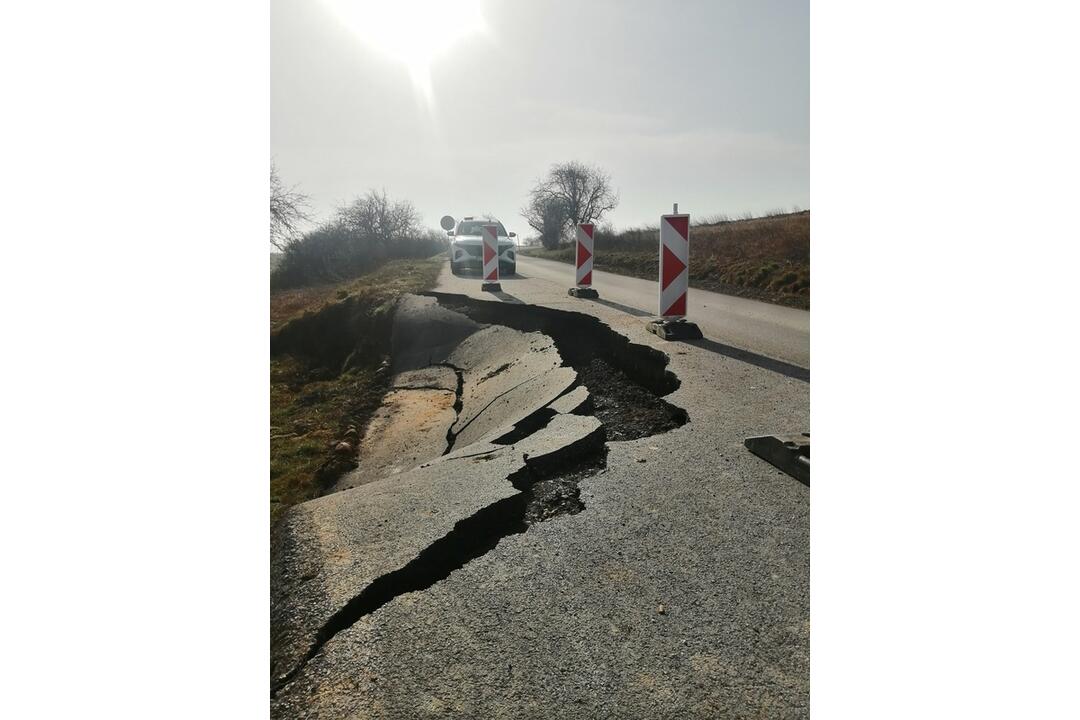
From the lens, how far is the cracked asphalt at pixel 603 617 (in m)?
1.37

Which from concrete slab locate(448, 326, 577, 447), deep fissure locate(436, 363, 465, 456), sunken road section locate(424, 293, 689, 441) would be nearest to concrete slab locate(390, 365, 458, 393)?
deep fissure locate(436, 363, 465, 456)

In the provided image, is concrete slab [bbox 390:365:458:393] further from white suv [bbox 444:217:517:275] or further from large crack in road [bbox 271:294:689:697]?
white suv [bbox 444:217:517:275]

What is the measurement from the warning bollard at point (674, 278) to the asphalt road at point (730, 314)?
29cm

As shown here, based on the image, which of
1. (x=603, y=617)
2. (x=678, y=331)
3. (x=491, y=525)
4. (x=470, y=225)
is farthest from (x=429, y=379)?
(x=603, y=617)

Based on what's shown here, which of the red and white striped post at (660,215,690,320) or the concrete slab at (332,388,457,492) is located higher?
the red and white striped post at (660,215,690,320)

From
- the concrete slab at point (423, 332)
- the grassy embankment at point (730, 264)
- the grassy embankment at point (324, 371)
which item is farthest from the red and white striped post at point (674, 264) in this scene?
the concrete slab at point (423, 332)

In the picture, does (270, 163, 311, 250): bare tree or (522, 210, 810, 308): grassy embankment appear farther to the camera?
(522, 210, 810, 308): grassy embankment

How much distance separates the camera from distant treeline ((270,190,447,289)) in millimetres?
3062

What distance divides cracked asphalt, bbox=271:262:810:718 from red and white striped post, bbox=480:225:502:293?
679cm

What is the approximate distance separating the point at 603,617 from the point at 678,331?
3.72 m

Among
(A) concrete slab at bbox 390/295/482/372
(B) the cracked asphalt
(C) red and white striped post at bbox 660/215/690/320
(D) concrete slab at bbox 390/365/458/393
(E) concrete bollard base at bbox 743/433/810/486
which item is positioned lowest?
(B) the cracked asphalt

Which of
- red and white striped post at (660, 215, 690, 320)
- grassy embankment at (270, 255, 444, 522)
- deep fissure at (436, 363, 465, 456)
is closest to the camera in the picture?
grassy embankment at (270, 255, 444, 522)

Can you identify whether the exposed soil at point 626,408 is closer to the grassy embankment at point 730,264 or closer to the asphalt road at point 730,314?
the asphalt road at point 730,314

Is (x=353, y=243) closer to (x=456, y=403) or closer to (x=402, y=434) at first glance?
(x=402, y=434)
